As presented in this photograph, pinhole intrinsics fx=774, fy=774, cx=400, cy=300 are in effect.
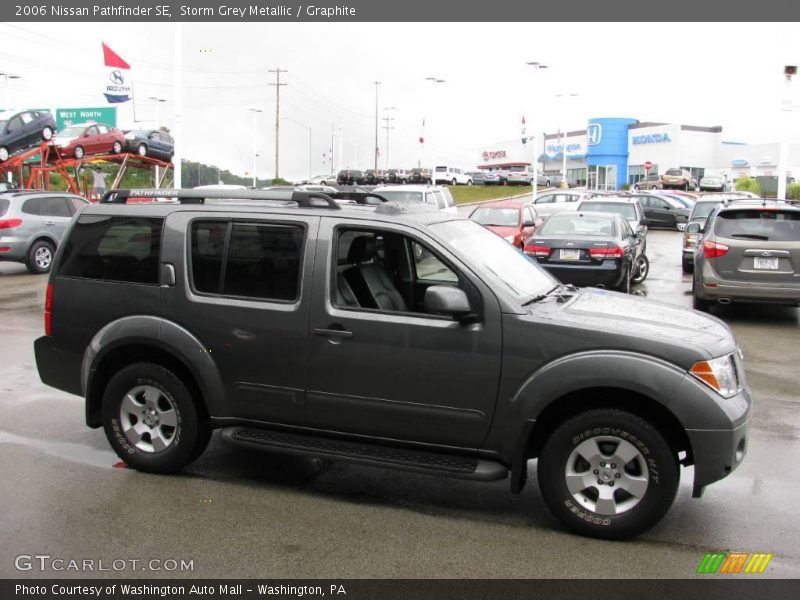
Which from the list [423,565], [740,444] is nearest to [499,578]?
[423,565]

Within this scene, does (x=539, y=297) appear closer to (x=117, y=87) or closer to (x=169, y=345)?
(x=169, y=345)

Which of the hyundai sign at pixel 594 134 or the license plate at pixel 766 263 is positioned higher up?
the hyundai sign at pixel 594 134

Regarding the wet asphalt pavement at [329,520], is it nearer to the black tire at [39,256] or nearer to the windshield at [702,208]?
the black tire at [39,256]

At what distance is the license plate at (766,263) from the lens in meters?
11.2

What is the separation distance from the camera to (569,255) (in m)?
13.2

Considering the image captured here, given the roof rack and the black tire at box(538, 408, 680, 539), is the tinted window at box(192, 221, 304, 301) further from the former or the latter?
the black tire at box(538, 408, 680, 539)

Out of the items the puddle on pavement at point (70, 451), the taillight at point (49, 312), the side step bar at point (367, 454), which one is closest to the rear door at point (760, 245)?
the side step bar at point (367, 454)

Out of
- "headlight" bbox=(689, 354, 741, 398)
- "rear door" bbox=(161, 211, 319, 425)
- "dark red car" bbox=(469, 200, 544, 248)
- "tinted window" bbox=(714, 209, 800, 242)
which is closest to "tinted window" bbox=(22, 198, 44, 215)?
"dark red car" bbox=(469, 200, 544, 248)

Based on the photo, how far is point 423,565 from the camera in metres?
4.11

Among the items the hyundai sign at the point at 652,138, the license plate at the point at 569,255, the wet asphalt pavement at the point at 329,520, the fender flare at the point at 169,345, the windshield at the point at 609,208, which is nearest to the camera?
the wet asphalt pavement at the point at 329,520

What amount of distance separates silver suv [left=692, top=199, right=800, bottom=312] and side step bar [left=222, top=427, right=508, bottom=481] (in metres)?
8.13

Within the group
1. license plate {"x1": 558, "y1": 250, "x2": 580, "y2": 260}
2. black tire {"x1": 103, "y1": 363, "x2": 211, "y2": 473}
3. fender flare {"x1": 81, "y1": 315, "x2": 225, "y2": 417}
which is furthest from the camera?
license plate {"x1": 558, "y1": 250, "x2": 580, "y2": 260}

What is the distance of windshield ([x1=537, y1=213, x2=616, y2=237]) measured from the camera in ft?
45.9

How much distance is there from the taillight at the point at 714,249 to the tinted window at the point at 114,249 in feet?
28.8
